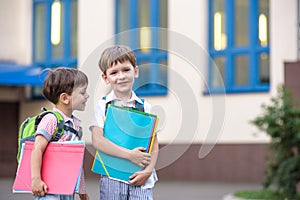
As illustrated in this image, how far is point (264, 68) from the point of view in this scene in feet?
50.2

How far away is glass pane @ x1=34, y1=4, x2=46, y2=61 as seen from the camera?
19.1 meters

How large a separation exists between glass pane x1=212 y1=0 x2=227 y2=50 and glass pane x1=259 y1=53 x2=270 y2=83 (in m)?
0.93

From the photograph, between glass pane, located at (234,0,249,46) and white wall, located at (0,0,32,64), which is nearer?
glass pane, located at (234,0,249,46)

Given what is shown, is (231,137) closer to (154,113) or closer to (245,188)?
(245,188)

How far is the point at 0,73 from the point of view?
17.4m

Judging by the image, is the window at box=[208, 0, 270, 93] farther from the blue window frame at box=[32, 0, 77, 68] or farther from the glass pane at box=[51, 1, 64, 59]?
the glass pane at box=[51, 1, 64, 59]

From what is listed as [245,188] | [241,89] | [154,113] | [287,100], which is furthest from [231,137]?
[154,113]

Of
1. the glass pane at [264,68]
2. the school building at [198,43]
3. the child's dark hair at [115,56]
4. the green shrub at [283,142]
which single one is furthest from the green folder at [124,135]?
the glass pane at [264,68]

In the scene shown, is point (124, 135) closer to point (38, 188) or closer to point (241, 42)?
point (38, 188)

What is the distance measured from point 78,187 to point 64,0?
15054 mm

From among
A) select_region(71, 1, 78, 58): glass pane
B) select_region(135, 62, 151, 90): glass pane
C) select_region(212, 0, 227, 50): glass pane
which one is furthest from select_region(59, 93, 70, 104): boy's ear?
select_region(71, 1, 78, 58): glass pane

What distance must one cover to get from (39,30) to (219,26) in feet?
18.2

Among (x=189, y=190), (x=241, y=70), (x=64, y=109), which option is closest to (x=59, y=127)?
(x=64, y=109)

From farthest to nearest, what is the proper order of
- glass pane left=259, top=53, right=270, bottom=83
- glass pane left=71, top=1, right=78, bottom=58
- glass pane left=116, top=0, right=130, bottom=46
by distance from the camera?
glass pane left=71, top=1, right=78, bottom=58, glass pane left=116, top=0, right=130, bottom=46, glass pane left=259, top=53, right=270, bottom=83
